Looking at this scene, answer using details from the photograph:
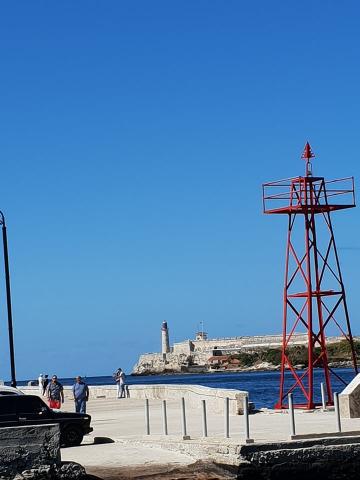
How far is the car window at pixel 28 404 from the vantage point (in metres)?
22.6

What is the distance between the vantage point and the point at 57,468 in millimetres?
18484

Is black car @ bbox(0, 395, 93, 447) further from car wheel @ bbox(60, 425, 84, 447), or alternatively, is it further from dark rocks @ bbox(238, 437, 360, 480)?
dark rocks @ bbox(238, 437, 360, 480)

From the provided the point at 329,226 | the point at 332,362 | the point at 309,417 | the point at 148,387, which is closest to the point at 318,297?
the point at 329,226

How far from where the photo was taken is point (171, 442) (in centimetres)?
2169

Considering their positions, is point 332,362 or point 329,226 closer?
point 329,226

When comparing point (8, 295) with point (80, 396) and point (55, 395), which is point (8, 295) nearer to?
point (55, 395)

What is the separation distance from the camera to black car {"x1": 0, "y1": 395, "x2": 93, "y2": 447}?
22.2 metres

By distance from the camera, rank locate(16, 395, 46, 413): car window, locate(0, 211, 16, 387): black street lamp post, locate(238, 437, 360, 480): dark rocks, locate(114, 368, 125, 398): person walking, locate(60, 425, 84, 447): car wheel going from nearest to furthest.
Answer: locate(238, 437, 360, 480): dark rocks < locate(16, 395, 46, 413): car window < locate(60, 425, 84, 447): car wheel < locate(0, 211, 16, 387): black street lamp post < locate(114, 368, 125, 398): person walking

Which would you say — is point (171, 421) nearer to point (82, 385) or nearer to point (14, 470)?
point (82, 385)

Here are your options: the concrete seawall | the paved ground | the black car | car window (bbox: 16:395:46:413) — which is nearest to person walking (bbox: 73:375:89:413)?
the paved ground

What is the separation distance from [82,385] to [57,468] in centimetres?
1613

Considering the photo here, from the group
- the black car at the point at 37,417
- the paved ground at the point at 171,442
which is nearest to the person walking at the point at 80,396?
the paved ground at the point at 171,442

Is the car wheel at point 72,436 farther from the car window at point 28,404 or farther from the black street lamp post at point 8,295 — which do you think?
the black street lamp post at point 8,295

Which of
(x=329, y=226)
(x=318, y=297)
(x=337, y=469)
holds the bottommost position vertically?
(x=337, y=469)
